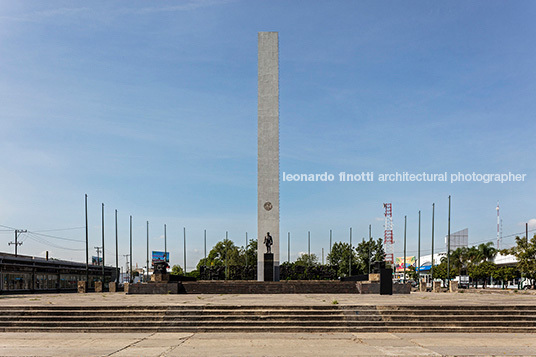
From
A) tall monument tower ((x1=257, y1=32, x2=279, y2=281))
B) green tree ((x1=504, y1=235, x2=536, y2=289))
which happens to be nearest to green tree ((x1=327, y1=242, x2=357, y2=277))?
green tree ((x1=504, y1=235, x2=536, y2=289))

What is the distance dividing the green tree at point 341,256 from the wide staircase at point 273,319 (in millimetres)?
72675

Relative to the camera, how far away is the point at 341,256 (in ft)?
303

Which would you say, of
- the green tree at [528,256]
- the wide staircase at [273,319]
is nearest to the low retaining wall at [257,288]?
the wide staircase at [273,319]

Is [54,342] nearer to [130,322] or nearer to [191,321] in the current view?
[130,322]

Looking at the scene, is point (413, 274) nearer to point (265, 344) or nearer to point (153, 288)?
point (153, 288)

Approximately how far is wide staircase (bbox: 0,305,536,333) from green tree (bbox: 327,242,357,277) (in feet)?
238

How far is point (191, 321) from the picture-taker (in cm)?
1611

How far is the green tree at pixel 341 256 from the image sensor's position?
291 feet

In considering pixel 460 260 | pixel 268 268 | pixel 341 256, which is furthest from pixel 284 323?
pixel 460 260

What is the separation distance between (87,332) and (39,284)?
183 feet

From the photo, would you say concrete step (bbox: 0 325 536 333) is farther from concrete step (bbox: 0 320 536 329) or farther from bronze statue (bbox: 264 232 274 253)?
bronze statue (bbox: 264 232 274 253)

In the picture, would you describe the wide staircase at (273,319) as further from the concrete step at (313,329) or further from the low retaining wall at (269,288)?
the low retaining wall at (269,288)

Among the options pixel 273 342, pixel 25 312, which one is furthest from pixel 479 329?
pixel 25 312

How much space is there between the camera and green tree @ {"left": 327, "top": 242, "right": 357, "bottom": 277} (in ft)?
291
